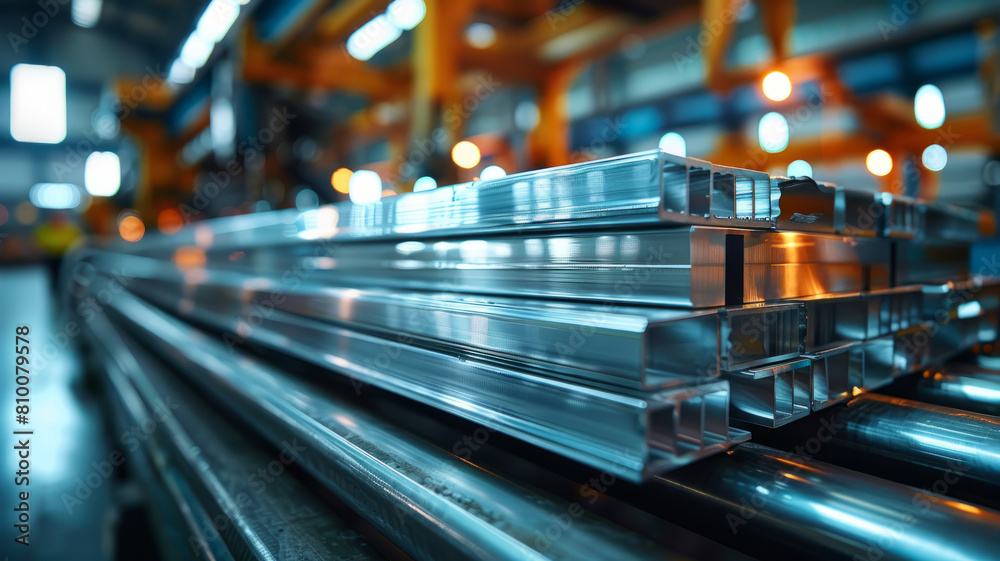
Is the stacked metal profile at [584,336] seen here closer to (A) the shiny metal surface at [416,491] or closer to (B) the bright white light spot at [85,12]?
(A) the shiny metal surface at [416,491]

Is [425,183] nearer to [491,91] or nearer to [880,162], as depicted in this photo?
[491,91]

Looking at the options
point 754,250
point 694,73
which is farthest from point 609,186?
point 694,73

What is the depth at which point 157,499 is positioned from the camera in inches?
42.2

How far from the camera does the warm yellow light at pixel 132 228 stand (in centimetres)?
464

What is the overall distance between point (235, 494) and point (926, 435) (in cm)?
87

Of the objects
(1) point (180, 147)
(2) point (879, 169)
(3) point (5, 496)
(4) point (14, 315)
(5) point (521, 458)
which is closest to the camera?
(5) point (521, 458)

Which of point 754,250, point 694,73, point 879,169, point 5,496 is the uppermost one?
point 694,73

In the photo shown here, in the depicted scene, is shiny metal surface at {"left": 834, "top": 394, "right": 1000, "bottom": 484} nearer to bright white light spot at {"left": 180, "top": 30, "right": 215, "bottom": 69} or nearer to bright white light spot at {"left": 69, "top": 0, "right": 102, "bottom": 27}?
bright white light spot at {"left": 180, "top": 30, "right": 215, "bottom": 69}

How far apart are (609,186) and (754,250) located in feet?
0.56

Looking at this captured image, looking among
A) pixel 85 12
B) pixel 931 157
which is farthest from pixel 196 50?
pixel 85 12

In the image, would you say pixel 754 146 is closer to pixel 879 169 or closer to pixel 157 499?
pixel 879 169

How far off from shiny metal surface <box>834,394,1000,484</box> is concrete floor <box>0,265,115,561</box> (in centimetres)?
129

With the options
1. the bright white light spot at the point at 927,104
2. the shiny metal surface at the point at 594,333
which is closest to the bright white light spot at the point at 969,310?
the shiny metal surface at the point at 594,333

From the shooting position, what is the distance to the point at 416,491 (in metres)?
0.57
